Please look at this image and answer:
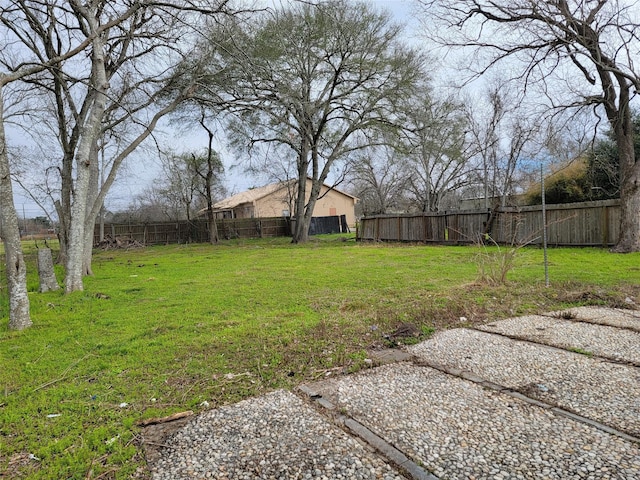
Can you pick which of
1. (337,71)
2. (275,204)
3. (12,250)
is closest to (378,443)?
(12,250)

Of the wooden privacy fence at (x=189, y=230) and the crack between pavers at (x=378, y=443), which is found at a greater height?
the wooden privacy fence at (x=189, y=230)

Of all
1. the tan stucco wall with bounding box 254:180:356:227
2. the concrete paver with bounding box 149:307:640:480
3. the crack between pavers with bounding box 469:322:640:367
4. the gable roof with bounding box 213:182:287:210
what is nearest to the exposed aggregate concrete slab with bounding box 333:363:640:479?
the concrete paver with bounding box 149:307:640:480

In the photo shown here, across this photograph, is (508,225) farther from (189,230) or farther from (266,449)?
(189,230)

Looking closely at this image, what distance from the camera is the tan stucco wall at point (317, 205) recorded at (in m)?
32.8

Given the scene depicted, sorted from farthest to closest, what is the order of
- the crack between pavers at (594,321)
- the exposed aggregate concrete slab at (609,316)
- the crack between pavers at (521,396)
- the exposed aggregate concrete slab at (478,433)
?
1. the exposed aggregate concrete slab at (609,316)
2. the crack between pavers at (594,321)
3. the crack between pavers at (521,396)
4. the exposed aggregate concrete slab at (478,433)

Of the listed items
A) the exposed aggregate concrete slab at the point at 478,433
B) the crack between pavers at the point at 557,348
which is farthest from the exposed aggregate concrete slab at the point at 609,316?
the exposed aggregate concrete slab at the point at 478,433

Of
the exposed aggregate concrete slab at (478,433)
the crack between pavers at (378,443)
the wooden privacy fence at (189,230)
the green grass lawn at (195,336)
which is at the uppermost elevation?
the wooden privacy fence at (189,230)

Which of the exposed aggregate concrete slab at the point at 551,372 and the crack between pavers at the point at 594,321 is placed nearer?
the exposed aggregate concrete slab at the point at 551,372

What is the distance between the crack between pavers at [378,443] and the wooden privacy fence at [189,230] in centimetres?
2245

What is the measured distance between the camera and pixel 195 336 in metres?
3.99

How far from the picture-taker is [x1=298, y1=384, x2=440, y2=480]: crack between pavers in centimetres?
174

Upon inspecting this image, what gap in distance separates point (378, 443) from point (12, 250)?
15.0 ft

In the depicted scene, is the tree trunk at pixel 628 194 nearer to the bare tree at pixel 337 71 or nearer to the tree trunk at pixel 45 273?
the bare tree at pixel 337 71

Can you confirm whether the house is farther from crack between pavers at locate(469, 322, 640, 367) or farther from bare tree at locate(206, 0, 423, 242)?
crack between pavers at locate(469, 322, 640, 367)
